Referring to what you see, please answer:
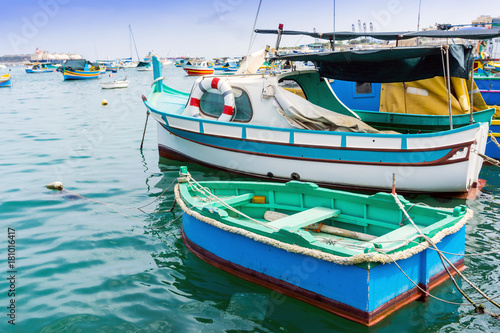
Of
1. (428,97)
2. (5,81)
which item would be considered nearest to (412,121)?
(428,97)

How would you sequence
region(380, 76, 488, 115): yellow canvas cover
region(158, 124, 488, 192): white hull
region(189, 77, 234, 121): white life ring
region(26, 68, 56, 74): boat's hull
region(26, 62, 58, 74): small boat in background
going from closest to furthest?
region(158, 124, 488, 192): white hull < region(189, 77, 234, 121): white life ring < region(380, 76, 488, 115): yellow canvas cover < region(26, 68, 56, 74): boat's hull < region(26, 62, 58, 74): small boat in background

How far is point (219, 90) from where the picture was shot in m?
11.1

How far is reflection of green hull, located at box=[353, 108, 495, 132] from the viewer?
436 inches

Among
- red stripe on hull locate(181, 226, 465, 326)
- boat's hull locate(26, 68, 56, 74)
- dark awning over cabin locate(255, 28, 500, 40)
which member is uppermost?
boat's hull locate(26, 68, 56, 74)

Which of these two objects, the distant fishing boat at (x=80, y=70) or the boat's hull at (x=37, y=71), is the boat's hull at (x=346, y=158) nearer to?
the distant fishing boat at (x=80, y=70)

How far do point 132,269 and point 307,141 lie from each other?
15.5 feet

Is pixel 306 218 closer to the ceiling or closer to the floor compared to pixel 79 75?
closer to the floor

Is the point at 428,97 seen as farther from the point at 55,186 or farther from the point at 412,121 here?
the point at 55,186

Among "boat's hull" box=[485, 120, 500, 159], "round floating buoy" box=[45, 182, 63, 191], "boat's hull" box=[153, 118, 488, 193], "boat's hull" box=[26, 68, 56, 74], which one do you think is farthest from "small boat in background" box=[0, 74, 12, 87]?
"boat's hull" box=[26, 68, 56, 74]

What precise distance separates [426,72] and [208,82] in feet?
17.2

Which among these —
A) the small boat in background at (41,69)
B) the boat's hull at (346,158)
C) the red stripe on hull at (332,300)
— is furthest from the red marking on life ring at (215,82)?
the small boat in background at (41,69)

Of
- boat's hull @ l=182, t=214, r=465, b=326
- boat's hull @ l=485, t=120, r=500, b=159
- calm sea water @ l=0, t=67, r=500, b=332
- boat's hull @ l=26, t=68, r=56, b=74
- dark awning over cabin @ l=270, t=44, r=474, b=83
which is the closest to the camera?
boat's hull @ l=182, t=214, r=465, b=326

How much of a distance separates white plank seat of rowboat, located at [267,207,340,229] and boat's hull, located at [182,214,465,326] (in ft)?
1.92

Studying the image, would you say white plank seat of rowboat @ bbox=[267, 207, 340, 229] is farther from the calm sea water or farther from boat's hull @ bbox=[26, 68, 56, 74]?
boat's hull @ bbox=[26, 68, 56, 74]
